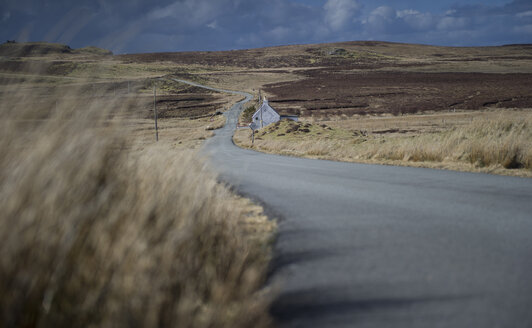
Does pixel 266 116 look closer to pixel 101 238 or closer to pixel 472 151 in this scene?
pixel 472 151

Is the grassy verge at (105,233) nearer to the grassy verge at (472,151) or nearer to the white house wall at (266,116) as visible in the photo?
the grassy verge at (472,151)

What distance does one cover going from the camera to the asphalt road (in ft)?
8.32

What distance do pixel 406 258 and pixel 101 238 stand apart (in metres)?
2.54

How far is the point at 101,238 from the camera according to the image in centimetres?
218

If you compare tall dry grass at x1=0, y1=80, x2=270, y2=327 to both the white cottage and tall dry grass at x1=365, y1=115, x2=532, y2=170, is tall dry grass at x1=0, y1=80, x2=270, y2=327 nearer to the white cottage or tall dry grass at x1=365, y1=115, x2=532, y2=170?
tall dry grass at x1=365, y1=115, x2=532, y2=170

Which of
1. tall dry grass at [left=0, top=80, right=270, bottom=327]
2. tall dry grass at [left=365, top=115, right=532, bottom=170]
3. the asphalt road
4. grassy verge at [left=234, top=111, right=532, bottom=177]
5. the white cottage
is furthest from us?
the white cottage

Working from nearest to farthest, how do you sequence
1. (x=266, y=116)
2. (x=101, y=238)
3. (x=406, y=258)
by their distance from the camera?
(x=101, y=238) → (x=406, y=258) → (x=266, y=116)

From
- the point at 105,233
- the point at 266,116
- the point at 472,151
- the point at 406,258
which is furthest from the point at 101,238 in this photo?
the point at 266,116

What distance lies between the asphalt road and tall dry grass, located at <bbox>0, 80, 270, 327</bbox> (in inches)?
18.8

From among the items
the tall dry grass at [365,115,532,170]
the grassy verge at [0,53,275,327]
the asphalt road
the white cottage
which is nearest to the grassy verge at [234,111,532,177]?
the tall dry grass at [365,115,532,170]

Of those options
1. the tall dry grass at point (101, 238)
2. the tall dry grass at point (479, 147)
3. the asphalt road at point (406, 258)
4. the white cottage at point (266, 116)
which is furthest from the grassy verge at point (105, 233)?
the white cottage at point (266, 116)

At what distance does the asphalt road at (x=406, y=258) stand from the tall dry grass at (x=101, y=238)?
1.57 feet

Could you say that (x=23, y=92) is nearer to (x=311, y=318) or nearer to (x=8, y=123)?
(x=8, y=123)

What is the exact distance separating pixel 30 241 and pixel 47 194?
34cm
